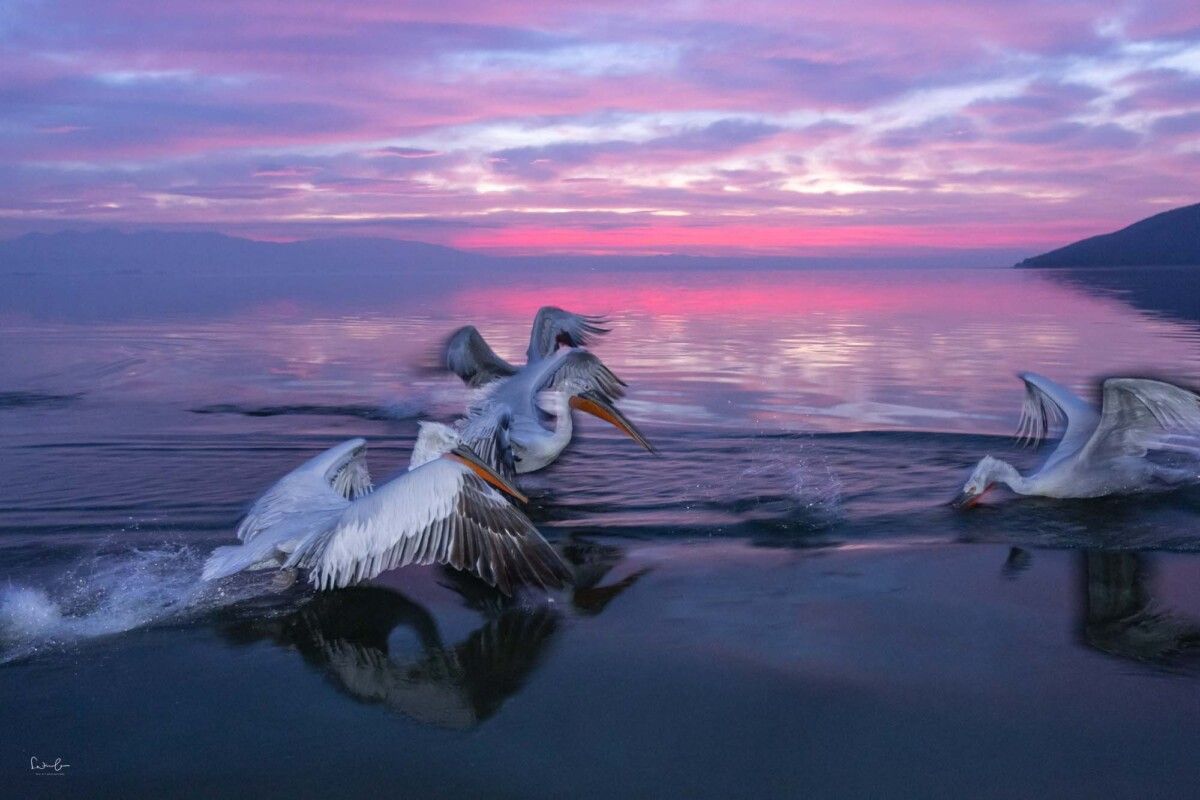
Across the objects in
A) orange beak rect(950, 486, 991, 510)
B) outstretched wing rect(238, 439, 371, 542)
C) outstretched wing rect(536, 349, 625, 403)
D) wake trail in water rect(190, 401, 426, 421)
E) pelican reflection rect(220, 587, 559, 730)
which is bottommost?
pelican reflection rect(220, 587, 559, 730)

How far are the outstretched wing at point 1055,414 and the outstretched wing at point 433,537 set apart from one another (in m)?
4.33

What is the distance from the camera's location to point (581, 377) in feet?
32.7

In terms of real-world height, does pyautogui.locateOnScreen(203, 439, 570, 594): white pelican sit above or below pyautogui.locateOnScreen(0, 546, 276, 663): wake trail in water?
above

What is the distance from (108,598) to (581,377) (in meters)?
5.18

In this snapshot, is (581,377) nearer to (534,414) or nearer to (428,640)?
(534,414)

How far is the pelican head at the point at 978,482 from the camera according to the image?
7.22 metres

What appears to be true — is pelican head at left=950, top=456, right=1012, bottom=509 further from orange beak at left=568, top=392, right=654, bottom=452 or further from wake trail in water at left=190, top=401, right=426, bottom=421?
wake trail in water at left=190, top=401, right=426, bottom=421

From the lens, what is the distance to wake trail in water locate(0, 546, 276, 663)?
16.8 ft

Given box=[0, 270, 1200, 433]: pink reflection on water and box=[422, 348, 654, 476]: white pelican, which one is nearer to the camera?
box=[422, 348, 654, 476]: white pelican

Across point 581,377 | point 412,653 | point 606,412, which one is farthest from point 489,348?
point 412,653

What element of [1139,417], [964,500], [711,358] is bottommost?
[964,500]

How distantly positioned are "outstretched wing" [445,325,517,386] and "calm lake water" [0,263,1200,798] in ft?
5.79
